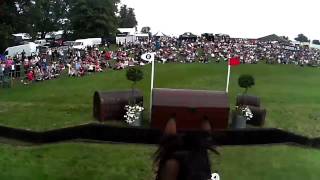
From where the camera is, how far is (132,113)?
17641mm

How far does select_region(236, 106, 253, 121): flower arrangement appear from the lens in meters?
18.2

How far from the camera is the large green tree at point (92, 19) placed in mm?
70375

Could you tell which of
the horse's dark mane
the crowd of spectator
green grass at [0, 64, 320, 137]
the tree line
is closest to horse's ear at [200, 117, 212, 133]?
the horse's dark mane

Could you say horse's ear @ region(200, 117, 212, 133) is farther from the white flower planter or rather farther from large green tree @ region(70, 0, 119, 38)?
large green tree @ region(70, 0, 119, 38)

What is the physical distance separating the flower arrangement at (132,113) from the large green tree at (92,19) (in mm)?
53411

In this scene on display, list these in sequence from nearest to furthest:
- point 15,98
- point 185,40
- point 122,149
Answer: point 122,149
point 15,98
point 185,40

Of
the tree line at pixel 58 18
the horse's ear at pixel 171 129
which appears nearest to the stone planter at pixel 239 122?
the horse's ear at pixel 171 129

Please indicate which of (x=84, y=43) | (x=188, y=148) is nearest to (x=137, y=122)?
(x=188, y=148)

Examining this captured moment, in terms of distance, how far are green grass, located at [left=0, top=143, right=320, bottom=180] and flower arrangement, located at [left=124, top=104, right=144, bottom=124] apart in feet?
5.61

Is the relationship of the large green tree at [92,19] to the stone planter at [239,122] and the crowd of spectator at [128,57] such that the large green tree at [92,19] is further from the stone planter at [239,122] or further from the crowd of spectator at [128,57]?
the stone planter at [239,122]

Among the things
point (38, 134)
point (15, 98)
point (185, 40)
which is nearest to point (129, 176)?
point (38, 134)

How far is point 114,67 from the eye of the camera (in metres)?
35.9

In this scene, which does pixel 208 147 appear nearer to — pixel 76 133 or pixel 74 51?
pixel 76 133

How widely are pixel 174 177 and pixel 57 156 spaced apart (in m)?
11.6
